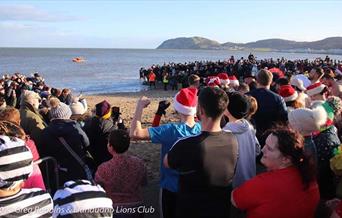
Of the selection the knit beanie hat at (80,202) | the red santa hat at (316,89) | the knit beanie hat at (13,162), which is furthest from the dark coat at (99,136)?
the red santa hat at (316,89)

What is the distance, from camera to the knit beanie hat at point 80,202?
6.82 feet

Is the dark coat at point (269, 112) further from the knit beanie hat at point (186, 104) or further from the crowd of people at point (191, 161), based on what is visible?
the knit beanie hat at point (186, 104)

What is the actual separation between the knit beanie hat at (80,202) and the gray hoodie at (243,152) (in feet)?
6.29

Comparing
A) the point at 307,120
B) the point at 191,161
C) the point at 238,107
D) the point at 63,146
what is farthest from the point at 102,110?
the point at 307,120

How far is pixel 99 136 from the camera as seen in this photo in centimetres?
502

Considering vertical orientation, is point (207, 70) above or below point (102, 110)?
below

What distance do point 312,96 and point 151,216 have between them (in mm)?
3053

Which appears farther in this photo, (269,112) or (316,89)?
(316,89)

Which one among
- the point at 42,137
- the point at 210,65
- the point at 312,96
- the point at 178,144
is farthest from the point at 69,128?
the point at 210,65

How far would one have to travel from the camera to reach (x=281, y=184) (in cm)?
275

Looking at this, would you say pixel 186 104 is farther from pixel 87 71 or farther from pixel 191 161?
pixel 87 71

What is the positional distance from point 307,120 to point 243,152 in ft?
2.19

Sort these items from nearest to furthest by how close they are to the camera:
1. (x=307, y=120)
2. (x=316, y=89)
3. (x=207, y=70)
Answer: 1. (x=307, y=120)
2. (x=316, y=89)
3. (x=207, y=70)

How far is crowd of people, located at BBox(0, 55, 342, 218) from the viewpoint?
231 cm
